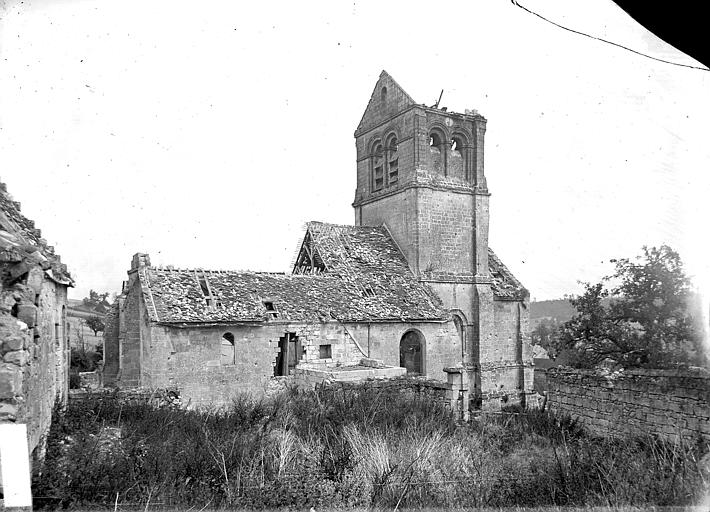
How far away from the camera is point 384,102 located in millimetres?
26062

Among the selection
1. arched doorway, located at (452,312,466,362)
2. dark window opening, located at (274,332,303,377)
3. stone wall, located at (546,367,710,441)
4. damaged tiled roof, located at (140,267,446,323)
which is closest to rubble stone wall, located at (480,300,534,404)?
arched doorway, located at (452,312,466,362)

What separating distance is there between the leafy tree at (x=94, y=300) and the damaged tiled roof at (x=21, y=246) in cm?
3962

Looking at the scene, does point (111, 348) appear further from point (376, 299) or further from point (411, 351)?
point (411, 351)

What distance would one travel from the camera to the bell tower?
23.8 m

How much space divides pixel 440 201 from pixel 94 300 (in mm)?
38641

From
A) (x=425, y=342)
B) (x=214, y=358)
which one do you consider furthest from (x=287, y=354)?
(x=425, y=342)

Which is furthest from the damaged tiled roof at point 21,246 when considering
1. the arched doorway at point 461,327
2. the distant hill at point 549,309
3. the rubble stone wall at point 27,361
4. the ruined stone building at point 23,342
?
the distant hill at point 549,309

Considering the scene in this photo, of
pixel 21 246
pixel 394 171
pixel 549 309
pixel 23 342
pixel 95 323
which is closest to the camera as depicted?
pixel 23 342

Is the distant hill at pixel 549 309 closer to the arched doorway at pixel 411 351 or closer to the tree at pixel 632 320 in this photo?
the tree at pixel 632 320

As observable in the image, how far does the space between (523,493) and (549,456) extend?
2322 millimetres

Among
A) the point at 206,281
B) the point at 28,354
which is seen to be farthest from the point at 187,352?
the point at 28,354

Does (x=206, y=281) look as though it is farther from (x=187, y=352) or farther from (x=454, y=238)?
(x=454, y=238)

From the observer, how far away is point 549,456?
7.61 meters

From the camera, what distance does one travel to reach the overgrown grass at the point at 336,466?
5.33 m
